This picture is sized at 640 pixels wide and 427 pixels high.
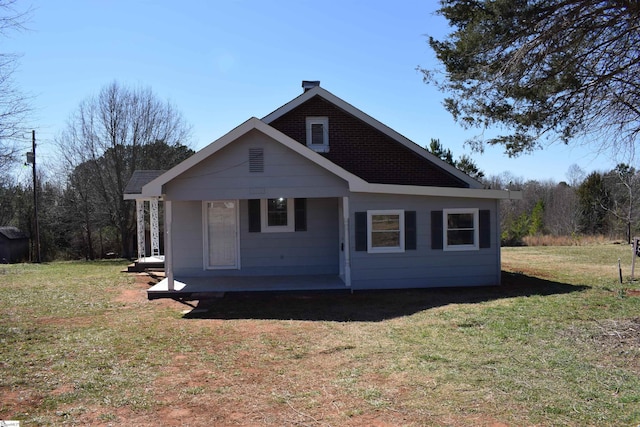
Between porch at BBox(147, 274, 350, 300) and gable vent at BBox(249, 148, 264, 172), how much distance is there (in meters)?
2.90

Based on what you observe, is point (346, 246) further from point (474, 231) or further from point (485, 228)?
point (485, 228)

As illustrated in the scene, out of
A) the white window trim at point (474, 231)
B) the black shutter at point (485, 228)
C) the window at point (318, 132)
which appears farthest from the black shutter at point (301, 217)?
the black shutter at point (485, 228)

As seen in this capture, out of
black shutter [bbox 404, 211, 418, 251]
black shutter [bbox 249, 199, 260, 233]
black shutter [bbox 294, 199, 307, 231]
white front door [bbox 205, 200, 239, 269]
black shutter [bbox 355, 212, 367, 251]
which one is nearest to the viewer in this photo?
black shutter [bbox 355, 212, 367, 251]

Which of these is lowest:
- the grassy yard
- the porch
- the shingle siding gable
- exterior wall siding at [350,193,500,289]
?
the grassy yard

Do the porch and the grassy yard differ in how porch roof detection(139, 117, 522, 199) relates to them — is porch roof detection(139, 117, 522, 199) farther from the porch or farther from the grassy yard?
the grassy yard

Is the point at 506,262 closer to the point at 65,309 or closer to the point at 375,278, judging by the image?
the point at 375,278

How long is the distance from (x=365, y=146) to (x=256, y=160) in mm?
4471

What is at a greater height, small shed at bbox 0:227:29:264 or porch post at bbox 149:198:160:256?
porch post at bbox 149:198:160:256

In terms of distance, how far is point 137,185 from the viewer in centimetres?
1588

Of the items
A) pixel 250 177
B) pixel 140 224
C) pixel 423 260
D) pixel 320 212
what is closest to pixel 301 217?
pixel 320 212

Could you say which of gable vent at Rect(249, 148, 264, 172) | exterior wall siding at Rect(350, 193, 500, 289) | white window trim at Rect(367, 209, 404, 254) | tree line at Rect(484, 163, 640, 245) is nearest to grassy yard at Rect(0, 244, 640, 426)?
exterior wall siding at Rect(350, 193, 500, 289)

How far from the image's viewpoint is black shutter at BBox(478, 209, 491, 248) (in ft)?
40.3

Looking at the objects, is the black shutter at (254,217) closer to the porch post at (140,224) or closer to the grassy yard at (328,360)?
the grassy yard at (328,360)

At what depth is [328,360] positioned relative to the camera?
610cm
